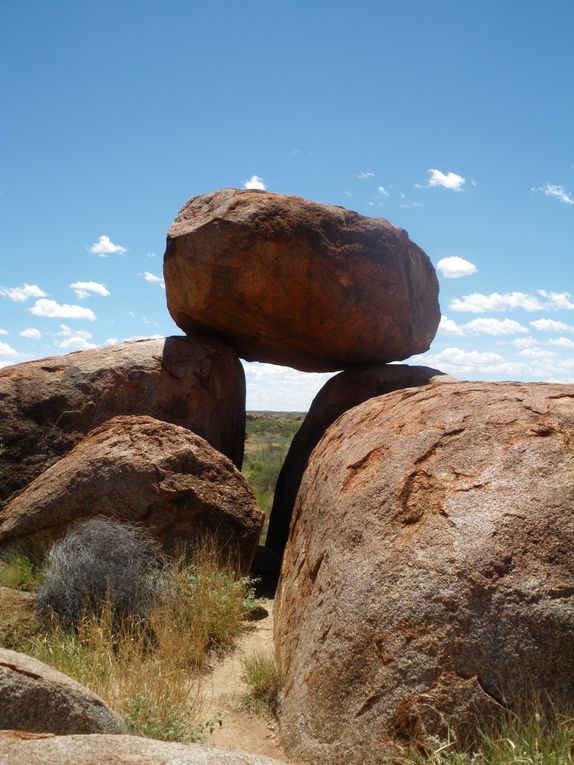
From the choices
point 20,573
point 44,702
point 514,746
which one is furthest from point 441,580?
point 20,573

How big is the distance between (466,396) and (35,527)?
11.6ft

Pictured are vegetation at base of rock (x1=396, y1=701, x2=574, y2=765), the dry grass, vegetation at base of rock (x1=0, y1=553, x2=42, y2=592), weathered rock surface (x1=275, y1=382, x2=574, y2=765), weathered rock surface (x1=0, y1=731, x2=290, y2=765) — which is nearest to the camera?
weathered rock surface (x1=0, y1=731, x2=290, y2=765)

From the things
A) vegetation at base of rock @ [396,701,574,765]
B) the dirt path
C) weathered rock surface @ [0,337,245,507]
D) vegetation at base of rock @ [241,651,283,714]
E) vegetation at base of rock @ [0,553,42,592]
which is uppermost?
weathered rock surface @ [0,337,245,507]

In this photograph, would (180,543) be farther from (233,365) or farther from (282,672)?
(233,365)

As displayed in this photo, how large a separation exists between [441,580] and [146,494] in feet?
10.1

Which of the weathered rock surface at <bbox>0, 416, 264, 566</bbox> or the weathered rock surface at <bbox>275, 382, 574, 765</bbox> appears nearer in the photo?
the weathered rock surface at <bbox>275, 382, 574, 765</bbox>

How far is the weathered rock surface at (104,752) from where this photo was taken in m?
2.26

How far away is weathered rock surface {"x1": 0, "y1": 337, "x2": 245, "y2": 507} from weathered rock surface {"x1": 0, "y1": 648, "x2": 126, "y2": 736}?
4.92m

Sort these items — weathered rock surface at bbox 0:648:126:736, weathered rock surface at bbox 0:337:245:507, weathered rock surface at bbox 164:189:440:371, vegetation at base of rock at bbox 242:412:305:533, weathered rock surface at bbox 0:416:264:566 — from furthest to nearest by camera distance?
vegetation at base of rock at bbox 242:412:305:533 < weathered rock surface at bbox 0:337:245:507 < weathered rock surface at bbox 164:189:440:371 < weathered rock surface at bbox 0:416:264:566 < weathered rock surface at bbox 0:648:126:736

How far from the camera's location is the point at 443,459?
3977mm

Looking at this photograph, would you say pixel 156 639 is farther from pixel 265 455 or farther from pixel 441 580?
pixel 265 455

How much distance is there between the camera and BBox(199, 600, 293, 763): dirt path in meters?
3.92

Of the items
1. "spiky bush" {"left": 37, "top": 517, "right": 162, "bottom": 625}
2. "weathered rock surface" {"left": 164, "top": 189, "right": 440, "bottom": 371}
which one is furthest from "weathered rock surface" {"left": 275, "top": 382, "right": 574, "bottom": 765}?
"weathered rock surface" {"left": 164, "top": 189, "right": 440, "bottom": 371}

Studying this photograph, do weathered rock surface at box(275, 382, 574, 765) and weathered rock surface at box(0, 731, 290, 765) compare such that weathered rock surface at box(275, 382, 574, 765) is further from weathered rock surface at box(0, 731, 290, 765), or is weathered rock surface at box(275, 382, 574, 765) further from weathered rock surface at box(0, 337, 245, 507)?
weathered rock surface at box(0, 337, 245, 507)
